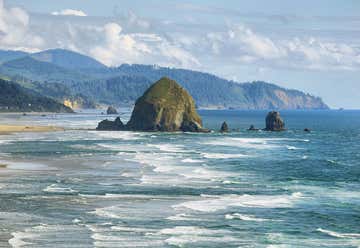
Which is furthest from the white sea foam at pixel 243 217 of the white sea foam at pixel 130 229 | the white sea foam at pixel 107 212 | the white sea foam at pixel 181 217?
the white sea foam at pixel 107 212

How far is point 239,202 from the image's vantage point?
6419 centimetres

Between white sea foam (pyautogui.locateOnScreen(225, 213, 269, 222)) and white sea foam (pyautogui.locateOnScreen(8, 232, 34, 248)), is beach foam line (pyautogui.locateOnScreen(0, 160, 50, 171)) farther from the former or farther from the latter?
white sea foam (pyautogui.locateOnScreen(8, 232, 34, 248))

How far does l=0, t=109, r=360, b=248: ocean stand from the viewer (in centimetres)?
4938

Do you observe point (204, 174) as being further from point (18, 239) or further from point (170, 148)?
point (170, 148)

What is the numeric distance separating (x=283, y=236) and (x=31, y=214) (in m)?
19.7

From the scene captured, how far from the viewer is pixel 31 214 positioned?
56.9 m

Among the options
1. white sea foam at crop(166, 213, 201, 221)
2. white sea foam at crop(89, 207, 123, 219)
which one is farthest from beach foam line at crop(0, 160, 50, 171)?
white sea foam at crop(166, 213, 201, 221)

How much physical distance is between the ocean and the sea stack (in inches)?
2746

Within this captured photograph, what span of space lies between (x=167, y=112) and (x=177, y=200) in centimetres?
12647

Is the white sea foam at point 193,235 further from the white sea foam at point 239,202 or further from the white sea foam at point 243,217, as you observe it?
the white sea foam at point 239,202

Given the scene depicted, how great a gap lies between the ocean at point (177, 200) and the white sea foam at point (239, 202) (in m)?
0.09

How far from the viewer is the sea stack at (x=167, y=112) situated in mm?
189250

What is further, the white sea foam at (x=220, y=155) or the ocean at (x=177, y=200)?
the white sea foam at (x=220, y=155)

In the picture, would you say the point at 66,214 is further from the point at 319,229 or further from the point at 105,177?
the point at 105,177
